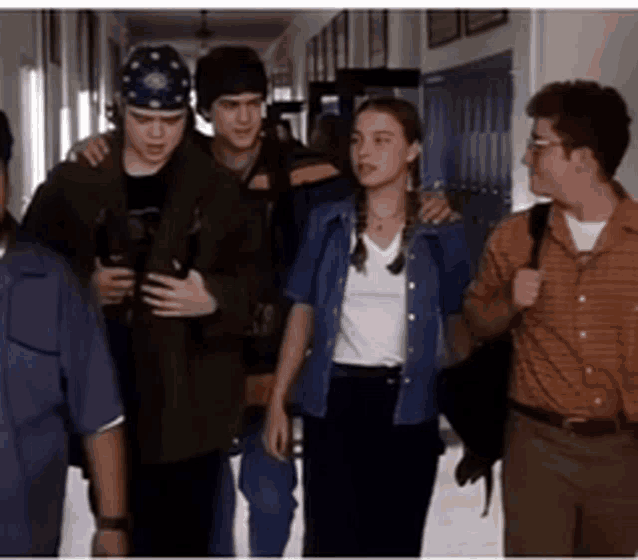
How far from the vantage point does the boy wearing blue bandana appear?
6.82ft

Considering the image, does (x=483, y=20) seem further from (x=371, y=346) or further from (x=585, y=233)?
(x=371, y=346)

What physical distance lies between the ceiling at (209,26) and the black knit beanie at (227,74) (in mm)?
28

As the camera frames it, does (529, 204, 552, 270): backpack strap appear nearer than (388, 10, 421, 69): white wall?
Yes

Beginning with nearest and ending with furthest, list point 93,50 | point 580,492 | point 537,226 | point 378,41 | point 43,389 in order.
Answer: point 43,389
point 580,492
point 537,226
point 93,50
point 378,41

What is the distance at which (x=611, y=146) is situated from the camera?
2016mm

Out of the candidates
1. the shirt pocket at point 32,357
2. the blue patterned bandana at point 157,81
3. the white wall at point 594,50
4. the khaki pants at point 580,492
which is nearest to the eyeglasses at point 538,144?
the white wall at point 594,50

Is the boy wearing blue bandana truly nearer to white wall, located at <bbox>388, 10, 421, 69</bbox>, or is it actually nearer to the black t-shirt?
the black t-shirt

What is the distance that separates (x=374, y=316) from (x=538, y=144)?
1.84 ft

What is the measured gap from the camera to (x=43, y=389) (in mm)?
1727

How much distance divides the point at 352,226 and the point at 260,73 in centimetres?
45

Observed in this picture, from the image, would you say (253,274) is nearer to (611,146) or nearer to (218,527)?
(218,527)

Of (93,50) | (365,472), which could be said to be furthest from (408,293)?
(93,50)

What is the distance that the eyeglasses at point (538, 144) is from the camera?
2.04m

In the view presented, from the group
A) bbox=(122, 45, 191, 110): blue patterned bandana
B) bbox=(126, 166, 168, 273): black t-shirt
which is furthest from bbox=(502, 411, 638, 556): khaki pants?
bbox=(122, 45, 191, 110): blue patterned bandana
